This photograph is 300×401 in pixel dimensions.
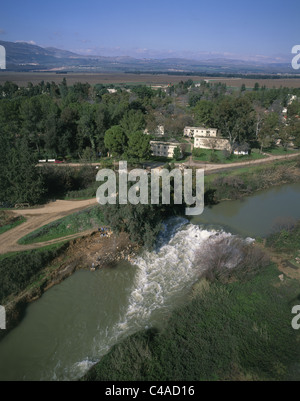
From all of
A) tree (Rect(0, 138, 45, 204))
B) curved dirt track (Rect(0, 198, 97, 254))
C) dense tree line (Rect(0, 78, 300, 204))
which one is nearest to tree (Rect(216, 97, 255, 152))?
dense tree line (Rect(0, 78, 300, 204))

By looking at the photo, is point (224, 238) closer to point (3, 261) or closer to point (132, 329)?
point (132, 329)

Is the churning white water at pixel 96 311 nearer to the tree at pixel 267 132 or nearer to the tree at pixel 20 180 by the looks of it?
the tree at pixel 20 180

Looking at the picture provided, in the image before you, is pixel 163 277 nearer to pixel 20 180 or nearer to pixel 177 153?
pixel 20 180

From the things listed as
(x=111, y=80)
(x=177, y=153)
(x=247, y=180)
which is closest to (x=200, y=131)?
(x=177, y=153)

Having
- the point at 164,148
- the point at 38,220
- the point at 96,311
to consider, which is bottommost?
the point at 96,311

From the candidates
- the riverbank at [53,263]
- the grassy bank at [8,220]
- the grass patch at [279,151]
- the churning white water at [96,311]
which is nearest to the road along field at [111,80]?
the grass patch at [279,151]
